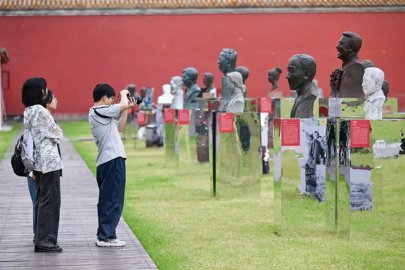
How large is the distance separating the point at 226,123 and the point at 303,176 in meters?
3.19

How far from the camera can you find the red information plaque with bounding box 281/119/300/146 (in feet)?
35.5

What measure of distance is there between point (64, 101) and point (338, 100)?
114ft

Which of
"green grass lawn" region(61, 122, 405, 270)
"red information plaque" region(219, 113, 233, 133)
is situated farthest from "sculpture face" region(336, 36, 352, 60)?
"green grass lawn" region(61, 122, 405, 270)

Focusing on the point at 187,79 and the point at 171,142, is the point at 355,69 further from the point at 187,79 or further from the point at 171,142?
the point at 187,79

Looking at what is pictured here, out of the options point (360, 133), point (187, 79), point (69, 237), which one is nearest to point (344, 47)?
point (360, 133)

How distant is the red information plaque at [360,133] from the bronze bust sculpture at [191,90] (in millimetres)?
11476

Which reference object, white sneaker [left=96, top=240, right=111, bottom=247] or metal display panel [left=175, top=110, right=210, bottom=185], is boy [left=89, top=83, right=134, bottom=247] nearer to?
white sneaker [left=96, top=240, right=111, bottom=247]

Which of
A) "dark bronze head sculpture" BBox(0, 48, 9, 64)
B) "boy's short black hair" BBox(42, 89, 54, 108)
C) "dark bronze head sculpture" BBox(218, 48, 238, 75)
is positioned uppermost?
"dark bronze head sculpture" BBox(0, 48, 9, 64)

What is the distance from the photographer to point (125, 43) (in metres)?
46.2

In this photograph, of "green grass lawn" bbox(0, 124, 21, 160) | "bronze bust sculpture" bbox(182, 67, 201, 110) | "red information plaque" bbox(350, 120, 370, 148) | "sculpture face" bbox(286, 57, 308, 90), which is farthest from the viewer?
"green grass lawn" bbox(0, 124, 21, 160)

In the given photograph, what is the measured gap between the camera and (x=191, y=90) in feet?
73.0

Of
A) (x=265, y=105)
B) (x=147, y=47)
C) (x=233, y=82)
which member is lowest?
(x=265, y=105)

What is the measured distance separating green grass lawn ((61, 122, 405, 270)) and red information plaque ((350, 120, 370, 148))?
0.35m

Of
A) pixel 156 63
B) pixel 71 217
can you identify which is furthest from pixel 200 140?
pixel 156 63
